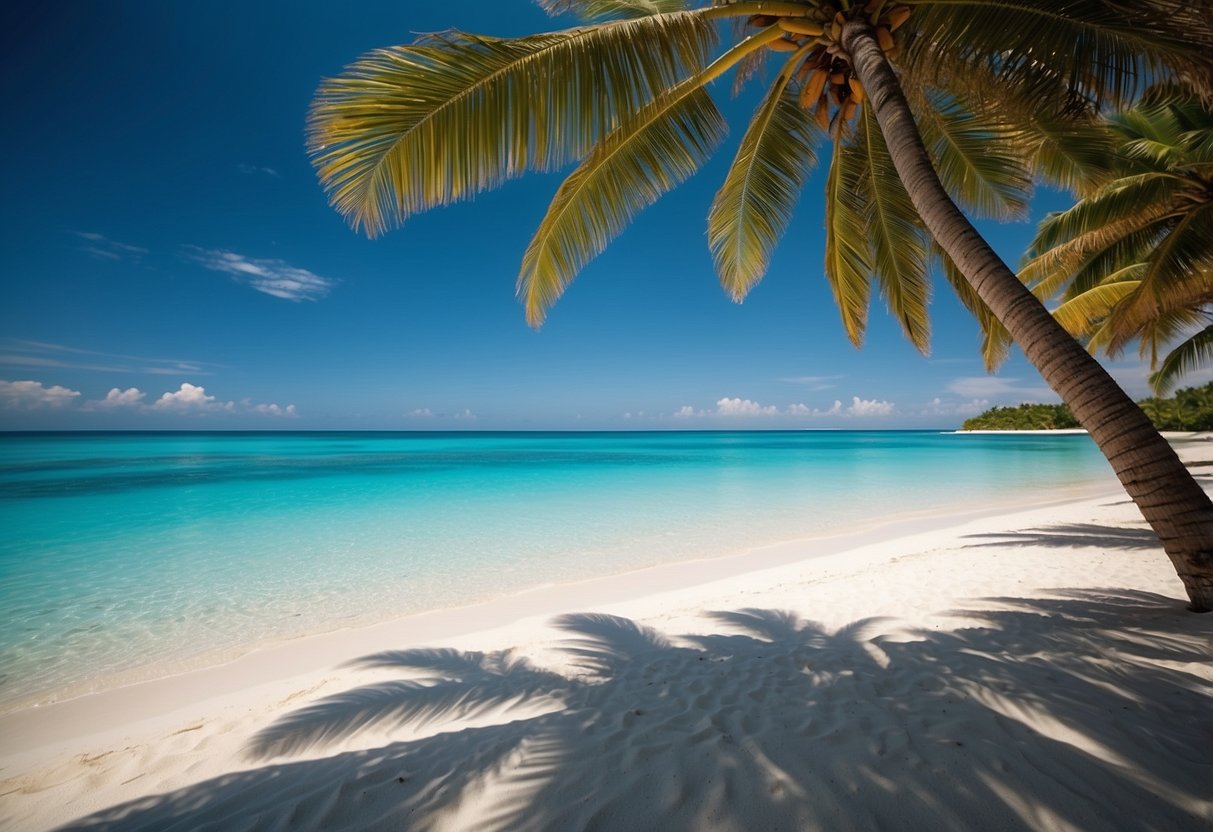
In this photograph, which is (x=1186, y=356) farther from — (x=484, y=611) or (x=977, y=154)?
(x=484, y=611)

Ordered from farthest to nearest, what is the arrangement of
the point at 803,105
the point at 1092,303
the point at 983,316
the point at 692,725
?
the point at 1092,303, the point at 983,316, the point at 803,105, the point at 692,725

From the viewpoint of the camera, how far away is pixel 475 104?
347cm

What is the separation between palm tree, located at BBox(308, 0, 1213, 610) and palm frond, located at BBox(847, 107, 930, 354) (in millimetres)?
510

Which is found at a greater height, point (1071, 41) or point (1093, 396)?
point (1071, 41)

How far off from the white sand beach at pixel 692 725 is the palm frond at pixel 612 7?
640 centimetres

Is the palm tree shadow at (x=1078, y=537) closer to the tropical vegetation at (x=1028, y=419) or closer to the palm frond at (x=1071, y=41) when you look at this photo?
the palm frond at (x=1071, y=41)

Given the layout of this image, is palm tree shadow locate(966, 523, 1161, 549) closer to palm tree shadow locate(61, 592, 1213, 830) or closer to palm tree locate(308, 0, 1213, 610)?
palm tree shadow locate(61, 592, 1213, 830)

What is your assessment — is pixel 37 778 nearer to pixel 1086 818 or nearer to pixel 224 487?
pixel 1086 818

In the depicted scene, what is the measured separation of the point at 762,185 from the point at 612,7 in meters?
2.66

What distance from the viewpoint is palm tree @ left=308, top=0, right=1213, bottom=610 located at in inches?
117

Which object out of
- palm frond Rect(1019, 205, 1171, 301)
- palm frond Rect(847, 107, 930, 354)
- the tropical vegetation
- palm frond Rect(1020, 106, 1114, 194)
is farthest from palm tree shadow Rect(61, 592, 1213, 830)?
the tropical vegetation

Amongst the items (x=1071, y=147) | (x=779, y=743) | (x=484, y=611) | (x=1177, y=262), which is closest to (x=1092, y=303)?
(x=1177, y=262)

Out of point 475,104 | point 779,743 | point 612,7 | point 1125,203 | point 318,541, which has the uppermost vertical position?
point 612,7

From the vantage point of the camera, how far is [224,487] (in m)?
18.8
